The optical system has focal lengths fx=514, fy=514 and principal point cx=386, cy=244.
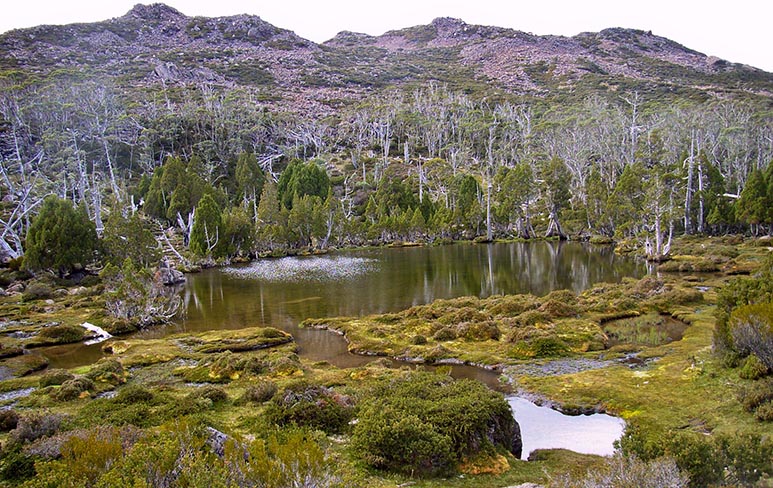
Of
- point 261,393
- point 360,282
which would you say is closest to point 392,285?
point 360,282

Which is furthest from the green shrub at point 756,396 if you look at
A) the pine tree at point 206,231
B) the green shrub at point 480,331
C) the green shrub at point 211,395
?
the pine tree at point 206,231

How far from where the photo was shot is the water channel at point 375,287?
82.7ft

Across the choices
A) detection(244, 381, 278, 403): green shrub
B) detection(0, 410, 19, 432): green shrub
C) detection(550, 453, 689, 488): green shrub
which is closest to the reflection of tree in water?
detection(244, 381, 278, 403): green shrub

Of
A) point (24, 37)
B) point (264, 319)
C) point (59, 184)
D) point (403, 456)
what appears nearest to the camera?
point (403, 456)

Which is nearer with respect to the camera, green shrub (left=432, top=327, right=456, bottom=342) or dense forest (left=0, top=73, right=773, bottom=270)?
green shrub (left=432, top=327, right=456, bottom=342)

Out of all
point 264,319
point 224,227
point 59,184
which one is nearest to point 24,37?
point 59,184

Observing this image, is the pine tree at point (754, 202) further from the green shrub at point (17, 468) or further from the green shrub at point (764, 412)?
the green shrub at point (17, 468)

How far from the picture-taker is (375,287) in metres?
48.3

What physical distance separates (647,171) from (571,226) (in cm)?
1948

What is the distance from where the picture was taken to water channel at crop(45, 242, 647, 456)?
82.7 ft

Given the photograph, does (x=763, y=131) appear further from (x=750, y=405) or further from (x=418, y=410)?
(x=418, y=410)

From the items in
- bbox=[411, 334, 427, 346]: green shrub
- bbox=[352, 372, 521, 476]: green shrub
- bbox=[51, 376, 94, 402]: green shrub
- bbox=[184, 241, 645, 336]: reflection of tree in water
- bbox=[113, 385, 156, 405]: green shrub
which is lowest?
bbox=[184, 241, 645, 336]: reflection of tree in water

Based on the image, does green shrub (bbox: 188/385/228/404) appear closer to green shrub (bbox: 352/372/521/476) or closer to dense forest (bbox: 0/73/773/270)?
green shrub (bbox: 352/372/521/476)

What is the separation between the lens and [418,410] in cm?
1294
